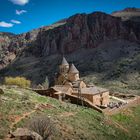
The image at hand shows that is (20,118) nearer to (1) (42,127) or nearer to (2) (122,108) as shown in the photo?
(1) (42,127)

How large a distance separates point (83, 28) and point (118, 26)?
1724 cm

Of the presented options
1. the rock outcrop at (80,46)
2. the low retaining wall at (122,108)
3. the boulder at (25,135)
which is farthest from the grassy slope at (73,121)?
the rock outcrop at (80,46)

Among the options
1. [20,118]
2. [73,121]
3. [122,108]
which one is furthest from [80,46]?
[20,118]

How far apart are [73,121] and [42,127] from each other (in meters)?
5.69

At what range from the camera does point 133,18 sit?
141 metres

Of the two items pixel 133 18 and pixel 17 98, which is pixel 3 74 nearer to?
pixel 133 18

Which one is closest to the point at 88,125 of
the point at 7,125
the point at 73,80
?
the point at 7,125

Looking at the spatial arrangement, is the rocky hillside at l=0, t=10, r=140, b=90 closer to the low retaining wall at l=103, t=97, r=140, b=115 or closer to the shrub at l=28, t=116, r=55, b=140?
the low retaining wall at l=103, t=97, r=140, b=115

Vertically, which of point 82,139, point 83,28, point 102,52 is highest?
point 83,28

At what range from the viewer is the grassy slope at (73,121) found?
23031mm

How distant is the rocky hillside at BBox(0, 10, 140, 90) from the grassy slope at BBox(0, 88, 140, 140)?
56515 millimetres

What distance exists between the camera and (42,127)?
20.6m

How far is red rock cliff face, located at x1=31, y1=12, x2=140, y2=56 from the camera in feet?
428

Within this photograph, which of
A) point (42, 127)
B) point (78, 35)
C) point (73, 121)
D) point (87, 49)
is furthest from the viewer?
point (78, 35)
